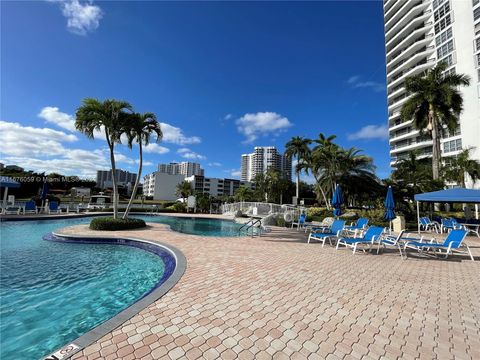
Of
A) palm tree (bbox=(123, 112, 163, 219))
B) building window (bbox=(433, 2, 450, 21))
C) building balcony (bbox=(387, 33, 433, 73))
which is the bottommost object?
palm tree (bbox=(123, 112, 163, 219))

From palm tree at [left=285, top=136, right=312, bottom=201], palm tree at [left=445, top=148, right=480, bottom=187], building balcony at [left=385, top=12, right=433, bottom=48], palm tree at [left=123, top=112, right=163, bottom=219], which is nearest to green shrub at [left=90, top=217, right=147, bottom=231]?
palm tree at [left=123, top=112, right=163, bottom=219]

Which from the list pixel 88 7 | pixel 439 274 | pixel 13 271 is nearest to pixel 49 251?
pixel 13 271

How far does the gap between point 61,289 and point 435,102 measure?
2821 centimetres

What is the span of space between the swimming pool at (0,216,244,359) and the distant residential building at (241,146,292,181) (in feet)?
358

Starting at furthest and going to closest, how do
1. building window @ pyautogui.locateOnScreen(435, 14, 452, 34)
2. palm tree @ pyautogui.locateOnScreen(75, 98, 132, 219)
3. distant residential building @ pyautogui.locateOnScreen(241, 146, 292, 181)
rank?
distant residential building @ pyautogui.locateOnScreen(241, 146, 292, 181), building window @ pyautogui.locateOnScreen(435, 14, 452, 34), palm tree @ pyautogui.locateOnScreen(75, 98, 132, 219)

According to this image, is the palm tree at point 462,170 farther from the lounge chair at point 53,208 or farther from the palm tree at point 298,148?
the lounge chair at point 53,208

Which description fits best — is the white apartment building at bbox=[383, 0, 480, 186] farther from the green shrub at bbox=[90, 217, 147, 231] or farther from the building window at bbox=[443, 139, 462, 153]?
the green shrub at bbox=[90, 217, 147, 231]

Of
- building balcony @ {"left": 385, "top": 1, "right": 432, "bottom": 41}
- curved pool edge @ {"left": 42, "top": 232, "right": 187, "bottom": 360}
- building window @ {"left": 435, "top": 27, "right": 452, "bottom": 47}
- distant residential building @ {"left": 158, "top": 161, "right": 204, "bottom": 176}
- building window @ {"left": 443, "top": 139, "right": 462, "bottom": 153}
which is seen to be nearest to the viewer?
curved pool edge @ {"left": 42, "top": 232, "right": 187, "bottom": 360}

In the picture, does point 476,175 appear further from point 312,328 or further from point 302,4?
point 312,328

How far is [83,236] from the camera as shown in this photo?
34.6ft

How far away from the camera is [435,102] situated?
21.6m

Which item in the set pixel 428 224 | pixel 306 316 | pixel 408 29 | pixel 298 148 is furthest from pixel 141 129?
pixel 408 29

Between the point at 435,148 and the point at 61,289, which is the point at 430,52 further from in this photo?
the point at 61,289

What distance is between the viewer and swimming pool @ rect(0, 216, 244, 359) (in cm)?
371
